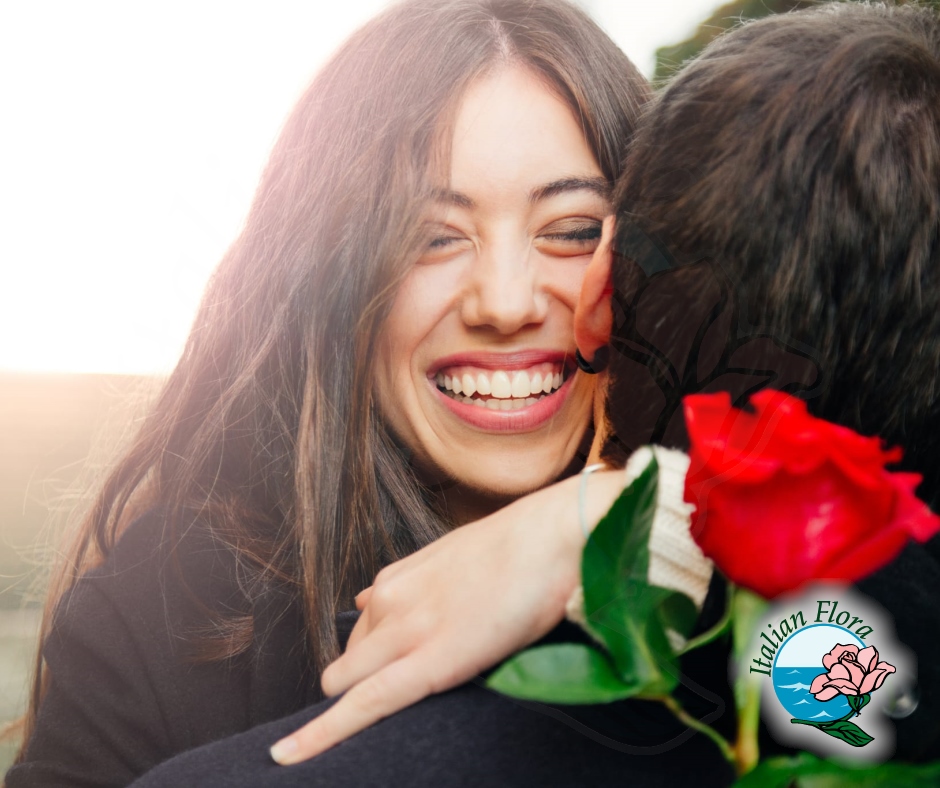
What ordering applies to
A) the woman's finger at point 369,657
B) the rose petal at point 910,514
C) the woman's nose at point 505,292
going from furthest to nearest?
the woman's nose at point 505,292
the woman's finger at point 369,657
the rose petal at point 910,514

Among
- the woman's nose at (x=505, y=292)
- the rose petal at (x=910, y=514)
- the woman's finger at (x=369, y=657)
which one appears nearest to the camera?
the rose petal at (x=910, y=514)

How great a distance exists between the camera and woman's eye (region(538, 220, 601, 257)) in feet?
1.56

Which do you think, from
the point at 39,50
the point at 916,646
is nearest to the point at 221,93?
the point at 39,50

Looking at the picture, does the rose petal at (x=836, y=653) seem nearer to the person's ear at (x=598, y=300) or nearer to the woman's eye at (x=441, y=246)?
the person's ear at (x=598, y=300)

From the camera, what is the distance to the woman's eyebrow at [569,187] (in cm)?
48

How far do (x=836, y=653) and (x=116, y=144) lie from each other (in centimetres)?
47

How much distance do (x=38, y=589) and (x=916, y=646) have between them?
598 mm

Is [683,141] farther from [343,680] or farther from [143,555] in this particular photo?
[143,555]

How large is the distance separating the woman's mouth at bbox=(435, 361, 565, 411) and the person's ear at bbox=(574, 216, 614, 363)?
0.10 m

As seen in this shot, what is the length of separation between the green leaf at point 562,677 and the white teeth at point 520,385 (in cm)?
26

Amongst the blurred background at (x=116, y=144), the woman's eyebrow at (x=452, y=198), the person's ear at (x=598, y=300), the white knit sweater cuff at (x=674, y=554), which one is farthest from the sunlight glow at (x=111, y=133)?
the white knit sweater cuff at (x=674, y=554)

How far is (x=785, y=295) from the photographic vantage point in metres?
0.28

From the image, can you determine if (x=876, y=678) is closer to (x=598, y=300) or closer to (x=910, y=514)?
(x=910, y=514)

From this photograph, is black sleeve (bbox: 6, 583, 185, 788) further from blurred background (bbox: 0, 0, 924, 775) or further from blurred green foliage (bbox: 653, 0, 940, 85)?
blurred green foliage (bbox: 653, 0, 940, 85)
